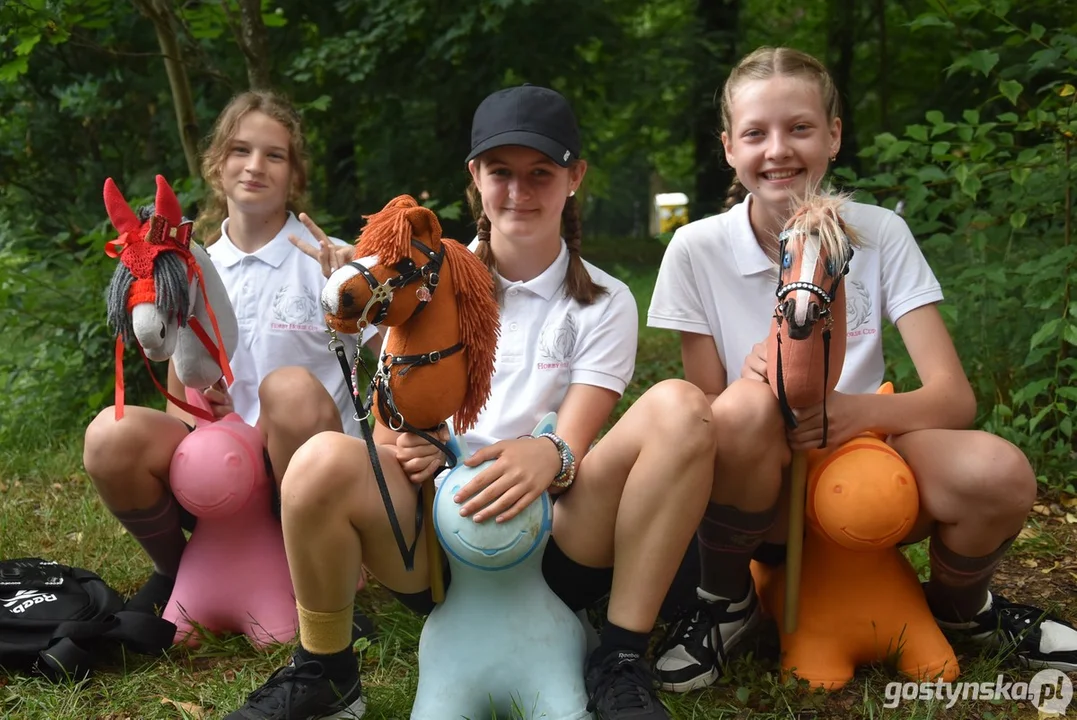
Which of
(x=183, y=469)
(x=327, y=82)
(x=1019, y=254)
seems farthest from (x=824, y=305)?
(x=327, y=82)

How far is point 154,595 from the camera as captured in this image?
7.93 feet

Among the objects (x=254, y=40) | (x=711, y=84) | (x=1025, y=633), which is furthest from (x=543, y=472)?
(x=711, y=84)

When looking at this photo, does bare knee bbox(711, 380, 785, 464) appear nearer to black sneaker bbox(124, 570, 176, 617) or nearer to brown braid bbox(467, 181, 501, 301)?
brown braid bbox(467, 181, 501, 301)

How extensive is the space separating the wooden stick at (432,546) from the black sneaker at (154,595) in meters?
0.91

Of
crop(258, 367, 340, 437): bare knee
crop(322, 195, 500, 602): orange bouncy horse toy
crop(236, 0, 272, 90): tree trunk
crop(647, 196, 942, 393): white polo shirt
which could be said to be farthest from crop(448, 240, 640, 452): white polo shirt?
crop(236, 0, 272, 90): tree trunk

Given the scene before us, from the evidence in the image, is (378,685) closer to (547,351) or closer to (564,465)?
(564,465)

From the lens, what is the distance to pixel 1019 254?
3564 mm

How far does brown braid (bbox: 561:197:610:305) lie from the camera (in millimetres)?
2139

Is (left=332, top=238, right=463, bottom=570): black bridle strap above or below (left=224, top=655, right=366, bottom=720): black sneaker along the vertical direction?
above

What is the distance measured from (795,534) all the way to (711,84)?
5.17 meters

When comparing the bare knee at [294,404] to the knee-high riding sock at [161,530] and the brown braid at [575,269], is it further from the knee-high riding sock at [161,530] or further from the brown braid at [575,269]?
the brown braid at [575,269]

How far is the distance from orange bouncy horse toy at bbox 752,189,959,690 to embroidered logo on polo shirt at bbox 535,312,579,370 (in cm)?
46

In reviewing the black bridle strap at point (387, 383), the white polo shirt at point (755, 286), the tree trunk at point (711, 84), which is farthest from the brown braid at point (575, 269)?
the tree trunk at point (711, 84)

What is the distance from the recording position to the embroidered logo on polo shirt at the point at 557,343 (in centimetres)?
210
